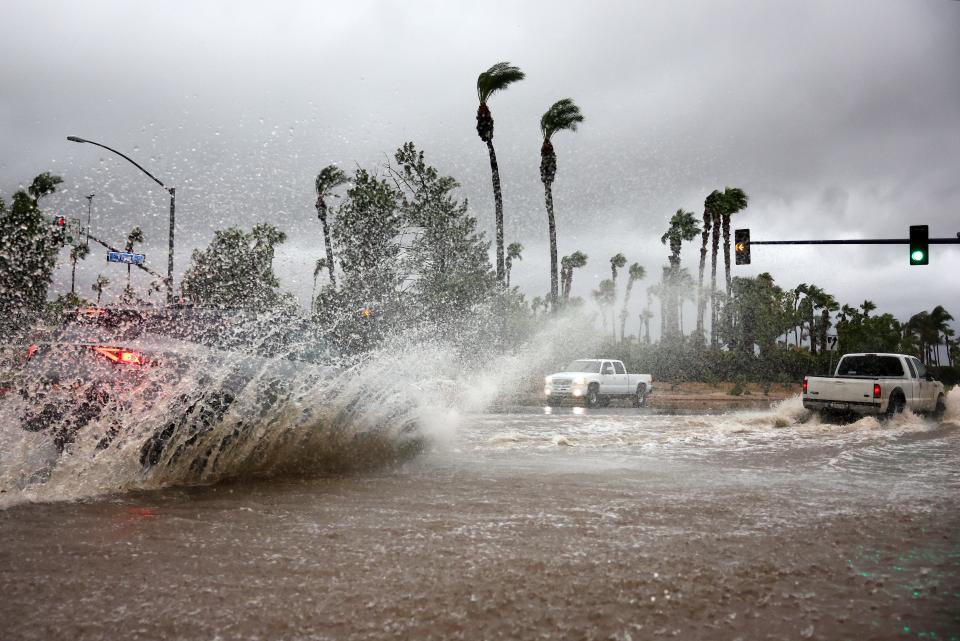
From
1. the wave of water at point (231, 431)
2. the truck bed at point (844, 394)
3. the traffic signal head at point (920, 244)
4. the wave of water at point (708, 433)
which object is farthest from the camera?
the traffic signal head at point (920, 244)

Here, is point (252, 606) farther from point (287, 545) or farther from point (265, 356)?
point (265, 356)

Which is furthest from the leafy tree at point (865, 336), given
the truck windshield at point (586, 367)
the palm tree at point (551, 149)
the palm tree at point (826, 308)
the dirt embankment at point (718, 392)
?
the truck windshield at point (586, 367)

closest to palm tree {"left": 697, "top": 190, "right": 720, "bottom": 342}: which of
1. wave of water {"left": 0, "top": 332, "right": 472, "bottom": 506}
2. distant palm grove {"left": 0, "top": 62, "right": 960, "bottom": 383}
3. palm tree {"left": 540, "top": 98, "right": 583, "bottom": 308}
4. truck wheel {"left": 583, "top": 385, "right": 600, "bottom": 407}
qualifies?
distant palm grove {"left": 0, "top": 62, "right": 960, "bottom": 383}

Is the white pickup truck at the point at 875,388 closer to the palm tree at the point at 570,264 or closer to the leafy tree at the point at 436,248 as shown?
the leafy tree at the point at 436,248

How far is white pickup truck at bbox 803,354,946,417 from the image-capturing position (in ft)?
48.1

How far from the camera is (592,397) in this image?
2375 cm

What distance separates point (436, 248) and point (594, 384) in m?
10.2

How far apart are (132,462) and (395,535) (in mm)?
3041

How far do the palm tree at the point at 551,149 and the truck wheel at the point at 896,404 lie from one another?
2109cm

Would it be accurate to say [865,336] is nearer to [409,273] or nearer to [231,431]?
[409,273]

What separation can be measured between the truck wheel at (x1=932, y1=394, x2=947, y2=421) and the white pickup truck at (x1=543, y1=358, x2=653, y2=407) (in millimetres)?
9680

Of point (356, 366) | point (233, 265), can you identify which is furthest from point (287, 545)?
point (233, 265)

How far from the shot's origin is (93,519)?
504cm

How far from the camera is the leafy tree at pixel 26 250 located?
34812mm
